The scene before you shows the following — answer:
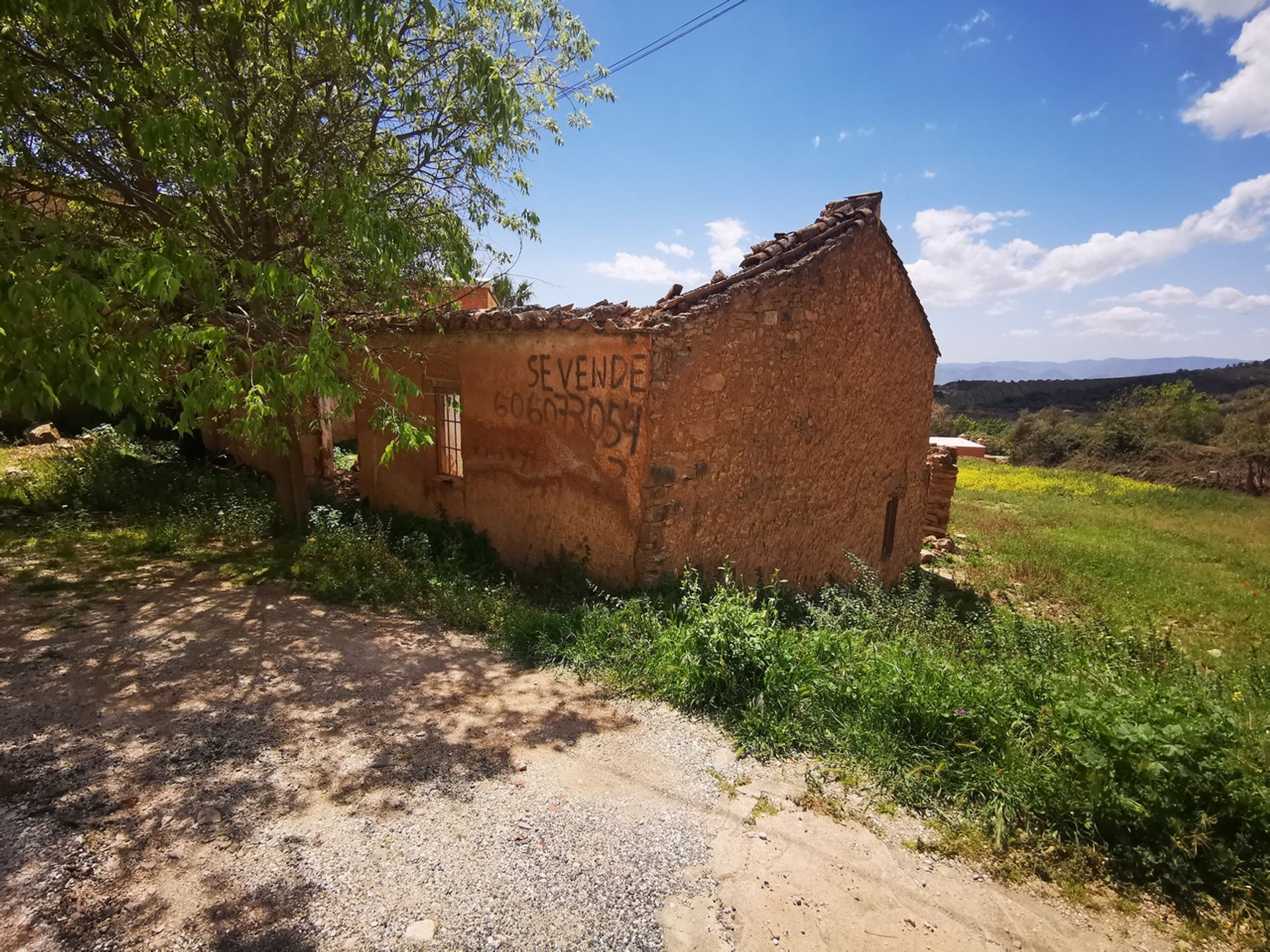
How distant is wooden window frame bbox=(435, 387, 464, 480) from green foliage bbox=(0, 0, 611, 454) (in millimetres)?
1400

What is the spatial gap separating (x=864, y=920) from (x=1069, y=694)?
185 cm

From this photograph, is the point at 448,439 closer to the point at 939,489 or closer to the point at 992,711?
the point at 992,711

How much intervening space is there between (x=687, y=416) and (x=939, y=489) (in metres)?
9.58

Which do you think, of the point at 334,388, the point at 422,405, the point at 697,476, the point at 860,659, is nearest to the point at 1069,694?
the point at 860,659

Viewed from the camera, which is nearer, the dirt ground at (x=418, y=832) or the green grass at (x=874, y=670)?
the dirt ground at (x=418, y=832)

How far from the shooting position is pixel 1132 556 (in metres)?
12.9

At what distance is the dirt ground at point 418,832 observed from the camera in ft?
8.23

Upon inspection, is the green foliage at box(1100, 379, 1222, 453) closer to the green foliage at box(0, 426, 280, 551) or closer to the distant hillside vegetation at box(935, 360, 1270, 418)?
the distant hillside vegetation at box(935, 360, 1270, 418)

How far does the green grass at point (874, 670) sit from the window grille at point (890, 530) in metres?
1.36

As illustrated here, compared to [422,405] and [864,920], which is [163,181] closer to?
[422,405]

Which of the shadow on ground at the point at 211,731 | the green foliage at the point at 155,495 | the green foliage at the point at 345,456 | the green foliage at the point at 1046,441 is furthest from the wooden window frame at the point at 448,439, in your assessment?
the green foliage at the point at 1046,441

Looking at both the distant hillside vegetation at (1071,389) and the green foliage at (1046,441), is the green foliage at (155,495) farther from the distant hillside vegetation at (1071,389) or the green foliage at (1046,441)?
the distant hillside vegetation at (1071,389)

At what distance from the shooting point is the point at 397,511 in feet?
30.5

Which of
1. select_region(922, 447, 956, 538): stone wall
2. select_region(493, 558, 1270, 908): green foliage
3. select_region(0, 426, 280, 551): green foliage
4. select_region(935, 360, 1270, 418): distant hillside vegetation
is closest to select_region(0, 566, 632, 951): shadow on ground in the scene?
select_region(493, 558, 1270, 908): green foliage
